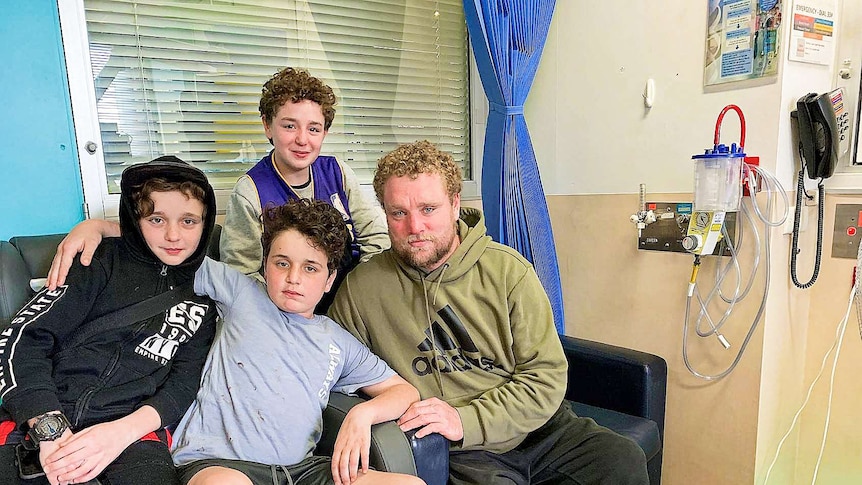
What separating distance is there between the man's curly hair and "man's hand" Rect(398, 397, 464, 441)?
0.54 meters

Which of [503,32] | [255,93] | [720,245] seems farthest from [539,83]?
[255,93]

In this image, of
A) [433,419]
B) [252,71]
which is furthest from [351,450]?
[252,71]

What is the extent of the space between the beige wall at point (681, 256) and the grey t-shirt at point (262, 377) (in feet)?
3.80

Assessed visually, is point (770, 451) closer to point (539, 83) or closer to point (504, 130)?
point (504, 130)

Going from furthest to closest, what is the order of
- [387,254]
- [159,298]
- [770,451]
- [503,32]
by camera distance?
[503,32], [770,451], [387,254], [159,298]

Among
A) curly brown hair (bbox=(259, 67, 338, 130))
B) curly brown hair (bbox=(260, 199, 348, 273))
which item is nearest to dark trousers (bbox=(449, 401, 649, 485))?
curly brown hair (bbox=(260, 199, 348, 273))

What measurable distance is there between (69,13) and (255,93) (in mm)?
614

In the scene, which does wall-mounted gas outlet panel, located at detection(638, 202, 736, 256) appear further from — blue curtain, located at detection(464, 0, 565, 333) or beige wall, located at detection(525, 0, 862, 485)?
blue curtain, located at detection(464, 0, 565, 333)

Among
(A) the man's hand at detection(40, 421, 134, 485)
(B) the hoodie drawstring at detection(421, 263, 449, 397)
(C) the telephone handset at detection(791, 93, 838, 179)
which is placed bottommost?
(A) the man's hand at detection(40, 421, 134, 485)

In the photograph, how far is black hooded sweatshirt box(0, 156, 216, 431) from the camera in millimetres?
1148

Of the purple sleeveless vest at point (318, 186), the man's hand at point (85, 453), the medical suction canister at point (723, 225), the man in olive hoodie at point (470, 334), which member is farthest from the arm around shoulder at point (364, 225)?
the medical suction canister at point (723, 225)

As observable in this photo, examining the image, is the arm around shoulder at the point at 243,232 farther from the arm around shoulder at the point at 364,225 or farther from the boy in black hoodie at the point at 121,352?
the arm around shoulder at the point at 364,225

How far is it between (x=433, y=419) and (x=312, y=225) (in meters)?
0.55

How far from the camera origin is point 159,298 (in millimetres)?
1352
